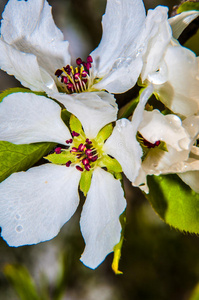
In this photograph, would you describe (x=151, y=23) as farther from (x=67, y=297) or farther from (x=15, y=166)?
(x=67, y=297)

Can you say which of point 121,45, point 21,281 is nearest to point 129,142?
point 121,45

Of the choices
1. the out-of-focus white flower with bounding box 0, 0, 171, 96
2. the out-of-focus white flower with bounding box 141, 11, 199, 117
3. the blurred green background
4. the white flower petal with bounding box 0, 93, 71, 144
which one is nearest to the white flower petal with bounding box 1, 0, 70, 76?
the out-of-focus white flower with bounding box 0, 0, 171, 96

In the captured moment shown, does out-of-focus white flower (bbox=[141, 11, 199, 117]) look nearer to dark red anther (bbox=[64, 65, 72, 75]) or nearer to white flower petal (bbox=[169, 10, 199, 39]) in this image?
white flower petal (bbox=[169, 10, 199, 39])

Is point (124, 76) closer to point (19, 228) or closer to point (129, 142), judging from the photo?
point (129, 142)

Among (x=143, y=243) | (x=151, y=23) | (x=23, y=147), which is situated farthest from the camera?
(x=143, y=243)

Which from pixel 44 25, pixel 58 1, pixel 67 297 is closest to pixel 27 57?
pixel 44 25

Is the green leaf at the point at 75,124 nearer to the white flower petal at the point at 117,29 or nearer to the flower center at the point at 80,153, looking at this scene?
the flower center at the point at 80,153
